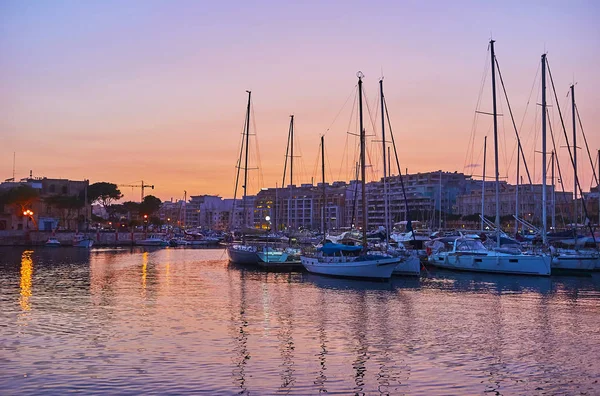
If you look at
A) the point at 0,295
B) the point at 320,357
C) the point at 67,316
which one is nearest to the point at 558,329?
the point at 320,357

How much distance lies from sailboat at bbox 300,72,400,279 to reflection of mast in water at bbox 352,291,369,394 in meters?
Answer: 9.52

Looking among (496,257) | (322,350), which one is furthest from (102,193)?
(322,350)

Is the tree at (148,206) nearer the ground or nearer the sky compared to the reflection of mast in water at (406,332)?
nearer the sky

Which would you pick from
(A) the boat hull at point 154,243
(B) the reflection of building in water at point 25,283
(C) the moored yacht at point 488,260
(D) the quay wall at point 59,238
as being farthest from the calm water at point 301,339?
(A) the boat hull at point 154,243

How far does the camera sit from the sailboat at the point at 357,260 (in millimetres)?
46469

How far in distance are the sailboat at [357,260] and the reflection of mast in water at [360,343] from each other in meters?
9.52

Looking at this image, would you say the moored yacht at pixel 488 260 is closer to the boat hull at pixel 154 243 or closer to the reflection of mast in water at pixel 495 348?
the reflection of mast in water at pixel 495 348

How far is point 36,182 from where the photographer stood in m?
164

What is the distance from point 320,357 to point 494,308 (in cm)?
1584

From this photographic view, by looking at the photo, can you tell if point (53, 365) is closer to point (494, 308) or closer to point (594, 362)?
point (594, 362)

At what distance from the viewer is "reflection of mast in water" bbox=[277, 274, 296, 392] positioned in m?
18.2

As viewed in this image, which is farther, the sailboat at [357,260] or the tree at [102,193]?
the tree at [102,193]

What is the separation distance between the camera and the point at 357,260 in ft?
156

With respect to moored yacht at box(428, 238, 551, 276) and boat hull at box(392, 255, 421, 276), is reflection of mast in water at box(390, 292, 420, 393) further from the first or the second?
moored yacht at box(428, 238, 551, 276)
